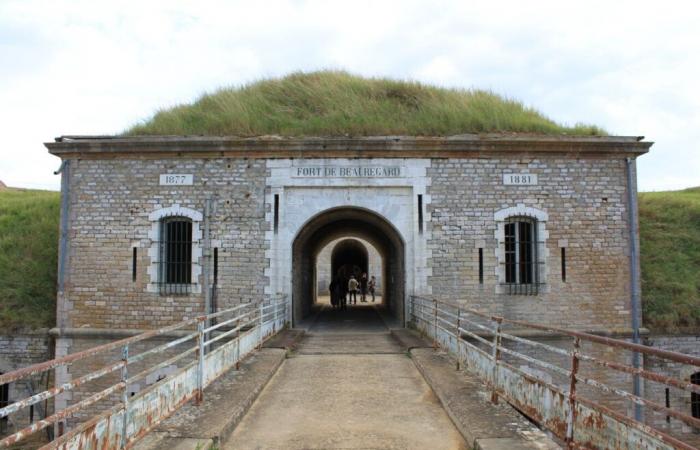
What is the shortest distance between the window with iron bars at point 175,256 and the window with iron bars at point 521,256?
26.0ft

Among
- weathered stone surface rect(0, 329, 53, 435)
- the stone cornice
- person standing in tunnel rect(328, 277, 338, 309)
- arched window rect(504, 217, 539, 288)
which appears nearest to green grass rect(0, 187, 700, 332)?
weathered stone surface rect(0, 329, 53, 435)

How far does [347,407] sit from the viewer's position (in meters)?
6.86

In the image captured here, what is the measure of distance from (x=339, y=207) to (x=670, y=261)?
29.5ft

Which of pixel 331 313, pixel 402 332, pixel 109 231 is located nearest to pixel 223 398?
pixel 402 332

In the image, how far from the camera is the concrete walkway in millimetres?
5543

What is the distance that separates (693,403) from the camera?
13062 millimetres

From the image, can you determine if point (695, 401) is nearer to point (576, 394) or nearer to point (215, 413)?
point (576, 394)

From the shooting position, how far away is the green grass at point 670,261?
13.5 metres

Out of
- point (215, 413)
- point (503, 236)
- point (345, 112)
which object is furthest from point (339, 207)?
point (215, 413)

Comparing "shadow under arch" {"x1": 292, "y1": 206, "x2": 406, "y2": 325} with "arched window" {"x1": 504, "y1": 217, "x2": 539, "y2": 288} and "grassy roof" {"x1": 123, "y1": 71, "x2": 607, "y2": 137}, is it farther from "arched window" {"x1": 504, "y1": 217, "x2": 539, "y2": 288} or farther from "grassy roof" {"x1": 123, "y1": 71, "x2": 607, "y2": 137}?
"arched window" {"x1": 504, "y1": 217, "x2": 539, "y2": 288}

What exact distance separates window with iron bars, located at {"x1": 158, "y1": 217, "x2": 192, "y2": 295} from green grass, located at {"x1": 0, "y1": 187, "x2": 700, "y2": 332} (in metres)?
3.05

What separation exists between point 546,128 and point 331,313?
10.4 m

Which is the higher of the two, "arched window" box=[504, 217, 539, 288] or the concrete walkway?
"arched window" box=[504, 217, 539, 288]

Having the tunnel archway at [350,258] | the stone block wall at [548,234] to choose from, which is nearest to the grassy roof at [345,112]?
the stone block wall at [548,234]
